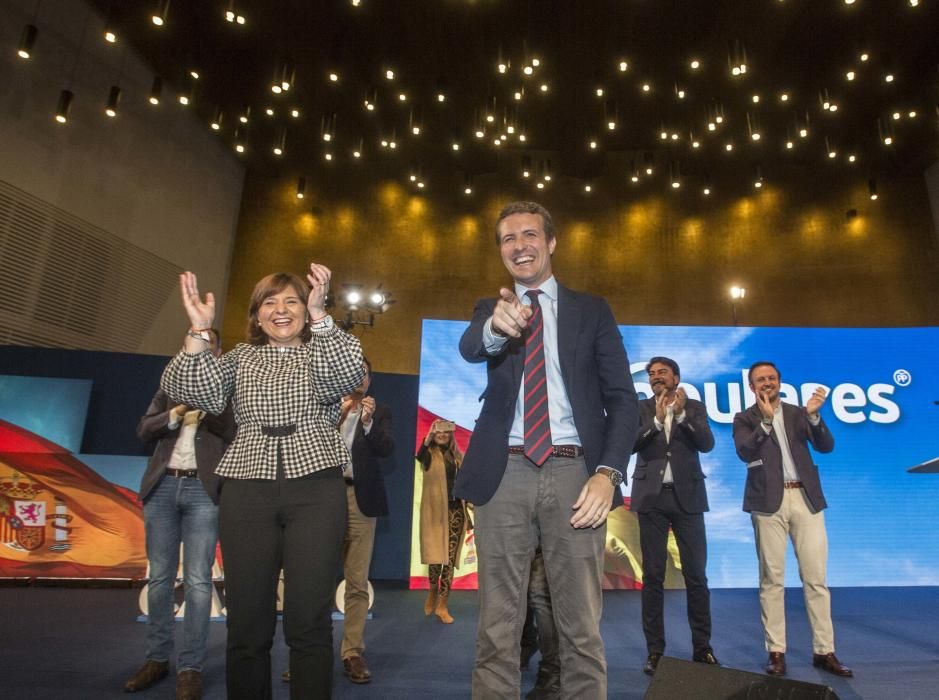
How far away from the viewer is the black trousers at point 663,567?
3.34m

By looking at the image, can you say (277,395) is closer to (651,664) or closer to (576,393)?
(576,393)

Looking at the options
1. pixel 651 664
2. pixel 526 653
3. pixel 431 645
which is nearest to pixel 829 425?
pixel 651 664

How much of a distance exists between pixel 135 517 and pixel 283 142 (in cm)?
690

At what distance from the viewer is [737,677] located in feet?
4.42

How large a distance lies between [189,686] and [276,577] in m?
1.31

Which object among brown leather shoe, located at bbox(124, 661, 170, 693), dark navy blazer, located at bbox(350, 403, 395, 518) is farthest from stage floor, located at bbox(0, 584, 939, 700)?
dark navy blazer, located at bbox(350, 403, 395, 518)

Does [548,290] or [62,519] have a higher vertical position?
[548,290]

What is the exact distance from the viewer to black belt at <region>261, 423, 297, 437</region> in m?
1.79

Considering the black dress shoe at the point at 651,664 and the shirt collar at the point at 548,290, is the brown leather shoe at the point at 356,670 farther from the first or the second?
the shirt collar at the point at 548,290

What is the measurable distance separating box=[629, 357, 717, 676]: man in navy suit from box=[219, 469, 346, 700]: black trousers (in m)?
2.26

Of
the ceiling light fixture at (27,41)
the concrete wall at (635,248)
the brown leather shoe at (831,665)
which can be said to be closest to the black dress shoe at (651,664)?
the brown leather shoe at (831,665)

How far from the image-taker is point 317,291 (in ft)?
5.86

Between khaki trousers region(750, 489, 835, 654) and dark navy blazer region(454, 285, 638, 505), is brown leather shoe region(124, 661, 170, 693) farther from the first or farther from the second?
khaki trousers region(750, 489, 835, 654)

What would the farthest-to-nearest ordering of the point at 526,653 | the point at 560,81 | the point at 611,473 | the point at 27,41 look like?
the point at 560,81 → the point at 27,41 → the point at 526,653 → the point at 611,473
